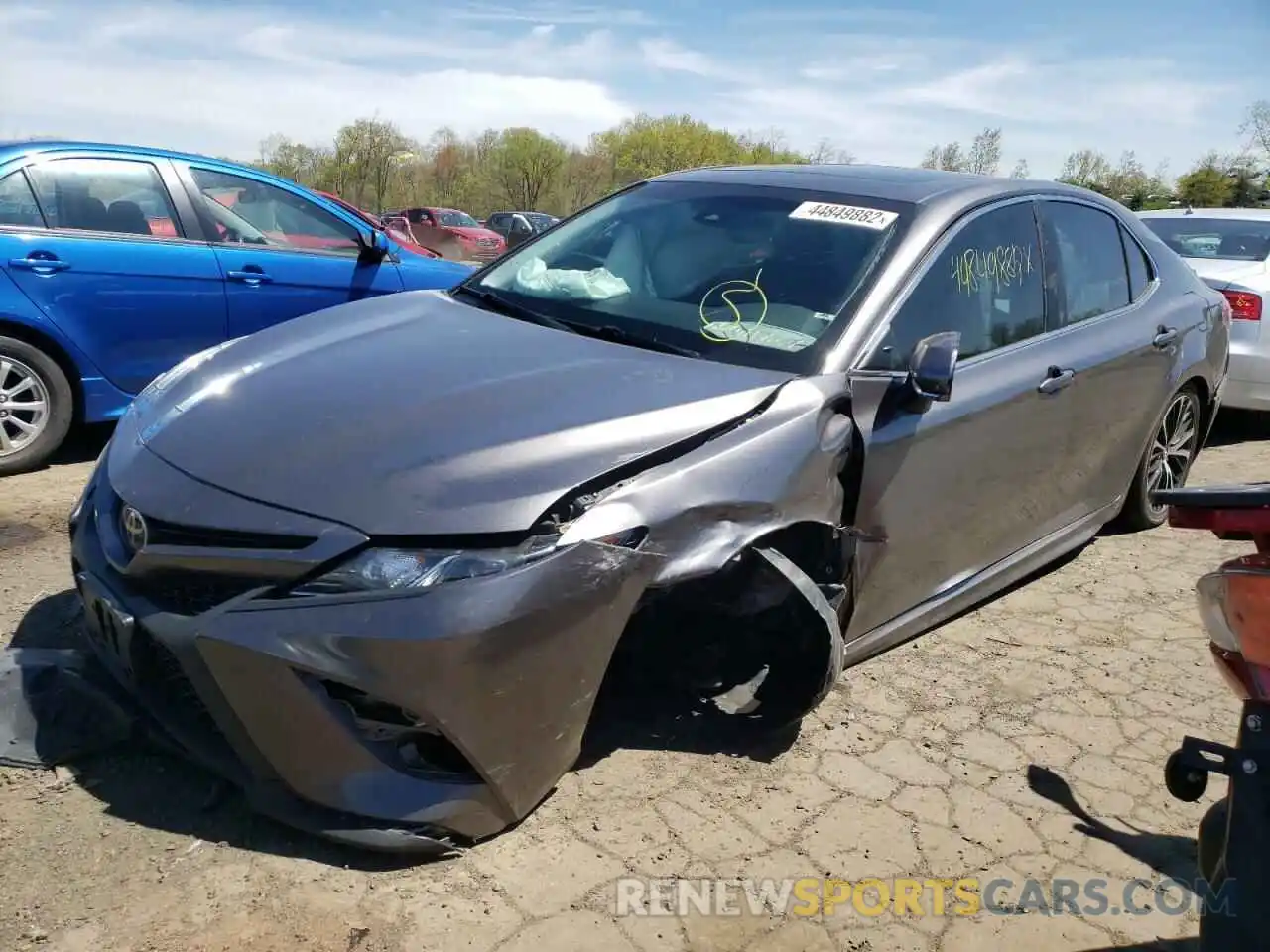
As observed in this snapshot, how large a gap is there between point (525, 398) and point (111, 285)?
360cm

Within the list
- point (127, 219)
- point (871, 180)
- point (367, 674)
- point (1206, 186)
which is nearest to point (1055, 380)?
point (871, 180)

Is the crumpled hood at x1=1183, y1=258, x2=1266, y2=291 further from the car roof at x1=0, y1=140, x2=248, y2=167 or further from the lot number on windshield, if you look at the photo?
the car roof at x1=0, y1=140, x2=248, y2=167

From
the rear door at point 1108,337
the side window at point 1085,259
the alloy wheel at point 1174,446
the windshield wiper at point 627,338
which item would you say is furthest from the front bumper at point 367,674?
the alloy wheel at point 1174,446

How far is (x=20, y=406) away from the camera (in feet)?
16.3

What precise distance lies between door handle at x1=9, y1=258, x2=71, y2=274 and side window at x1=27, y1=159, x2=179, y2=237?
0.21 m

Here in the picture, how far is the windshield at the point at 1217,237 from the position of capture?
7.14 metres

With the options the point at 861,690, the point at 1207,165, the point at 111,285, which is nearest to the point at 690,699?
the point at 861,690

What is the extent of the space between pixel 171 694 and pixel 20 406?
3.32m

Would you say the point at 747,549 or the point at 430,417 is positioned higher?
the point at 430,417

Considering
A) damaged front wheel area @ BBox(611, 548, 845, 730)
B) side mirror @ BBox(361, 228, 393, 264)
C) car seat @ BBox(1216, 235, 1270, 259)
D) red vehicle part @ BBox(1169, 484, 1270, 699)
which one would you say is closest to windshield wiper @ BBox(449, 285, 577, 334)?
damaged front wheel area @ BBox(611, 548, 845, 730)

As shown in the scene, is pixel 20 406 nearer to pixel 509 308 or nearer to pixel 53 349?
pixel 53 349

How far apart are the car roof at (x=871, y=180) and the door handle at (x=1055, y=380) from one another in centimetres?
66

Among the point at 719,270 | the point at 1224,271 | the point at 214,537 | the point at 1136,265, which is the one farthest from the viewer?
the point at 1224,271

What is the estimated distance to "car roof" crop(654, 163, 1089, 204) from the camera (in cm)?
348
